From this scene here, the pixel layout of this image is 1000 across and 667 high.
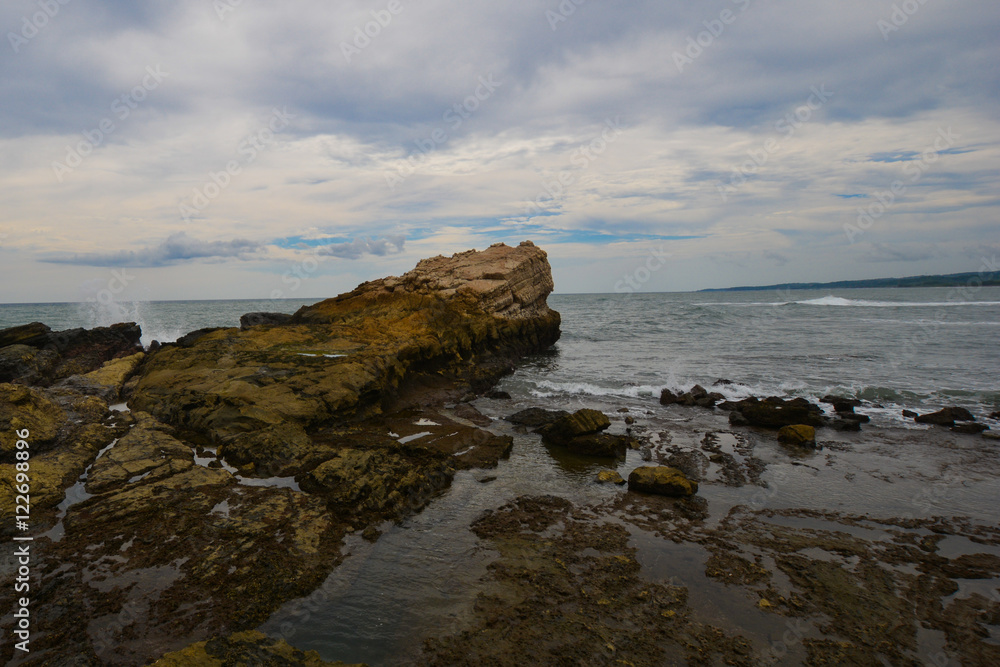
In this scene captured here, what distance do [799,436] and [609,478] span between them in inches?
235

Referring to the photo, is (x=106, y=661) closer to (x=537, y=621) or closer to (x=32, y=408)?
(x=537, y=621)

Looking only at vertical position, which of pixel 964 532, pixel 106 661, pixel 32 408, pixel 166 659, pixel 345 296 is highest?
pixel 345 296

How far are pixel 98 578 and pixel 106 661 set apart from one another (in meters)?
1.56

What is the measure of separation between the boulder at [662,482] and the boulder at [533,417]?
13.7ft

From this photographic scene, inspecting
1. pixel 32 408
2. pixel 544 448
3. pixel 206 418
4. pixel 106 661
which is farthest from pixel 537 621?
pixel 32 408

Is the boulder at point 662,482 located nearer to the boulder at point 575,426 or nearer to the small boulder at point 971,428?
the boulder at point 575,426

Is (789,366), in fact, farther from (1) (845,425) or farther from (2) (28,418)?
(2) (28,418)

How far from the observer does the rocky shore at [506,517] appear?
4887mm

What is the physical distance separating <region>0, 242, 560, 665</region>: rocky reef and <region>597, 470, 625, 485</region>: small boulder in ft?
7.70

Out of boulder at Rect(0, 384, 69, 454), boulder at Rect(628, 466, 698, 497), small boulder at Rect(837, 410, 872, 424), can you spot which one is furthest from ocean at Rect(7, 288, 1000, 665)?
boulder at Rect(0, 384, 69, 454)

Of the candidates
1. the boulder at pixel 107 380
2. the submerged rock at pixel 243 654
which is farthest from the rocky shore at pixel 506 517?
the boulder at pixel 107 380

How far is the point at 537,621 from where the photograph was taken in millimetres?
5145

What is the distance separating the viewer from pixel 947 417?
44.0ft

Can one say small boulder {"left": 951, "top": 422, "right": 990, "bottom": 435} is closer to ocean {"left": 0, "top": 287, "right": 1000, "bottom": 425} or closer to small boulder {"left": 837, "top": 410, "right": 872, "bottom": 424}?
ocean {"left": 0, "top": 287, "right": 1000, "bottom": 425}
